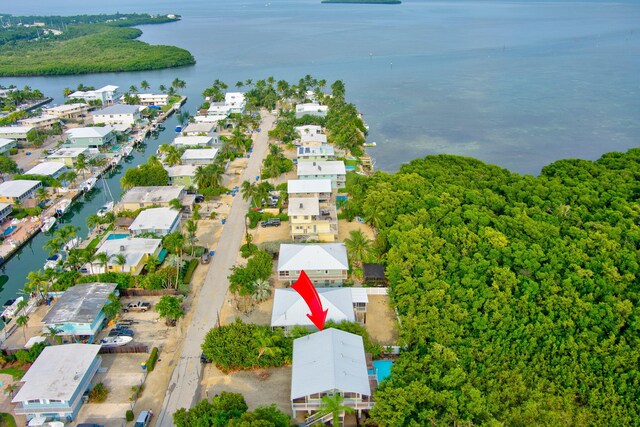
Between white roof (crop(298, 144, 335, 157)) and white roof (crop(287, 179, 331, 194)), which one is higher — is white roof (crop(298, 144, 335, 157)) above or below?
above

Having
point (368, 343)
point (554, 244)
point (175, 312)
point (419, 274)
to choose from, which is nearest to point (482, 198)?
point (554, 244)

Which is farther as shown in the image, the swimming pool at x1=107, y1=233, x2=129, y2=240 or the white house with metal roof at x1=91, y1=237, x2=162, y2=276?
the swimming pool at x1=107, y1=233, x2=129, y2=240

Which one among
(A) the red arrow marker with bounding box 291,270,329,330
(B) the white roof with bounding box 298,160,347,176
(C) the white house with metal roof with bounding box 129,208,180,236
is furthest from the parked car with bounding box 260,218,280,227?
(A) the red arrow marker with bounding box 291,270,329,330

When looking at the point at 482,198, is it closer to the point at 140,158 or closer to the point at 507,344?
the point at 507,344

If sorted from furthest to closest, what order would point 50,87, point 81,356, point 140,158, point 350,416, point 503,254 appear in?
1. point 50,87
2. point 140,158
3. point 503,254
4. point 81,356
5. point 350,416

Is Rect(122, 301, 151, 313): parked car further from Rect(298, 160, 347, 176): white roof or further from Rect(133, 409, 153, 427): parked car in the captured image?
Rect(298, 160, 347, 176): white roof

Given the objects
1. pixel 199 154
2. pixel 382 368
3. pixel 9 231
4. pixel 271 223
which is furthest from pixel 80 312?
pixel 199 154

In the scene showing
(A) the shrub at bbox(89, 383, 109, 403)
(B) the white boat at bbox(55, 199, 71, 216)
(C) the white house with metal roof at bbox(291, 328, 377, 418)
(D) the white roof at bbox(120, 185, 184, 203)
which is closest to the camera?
(C) the white house with metal roof at bbox(291, 328, 377, 418)
